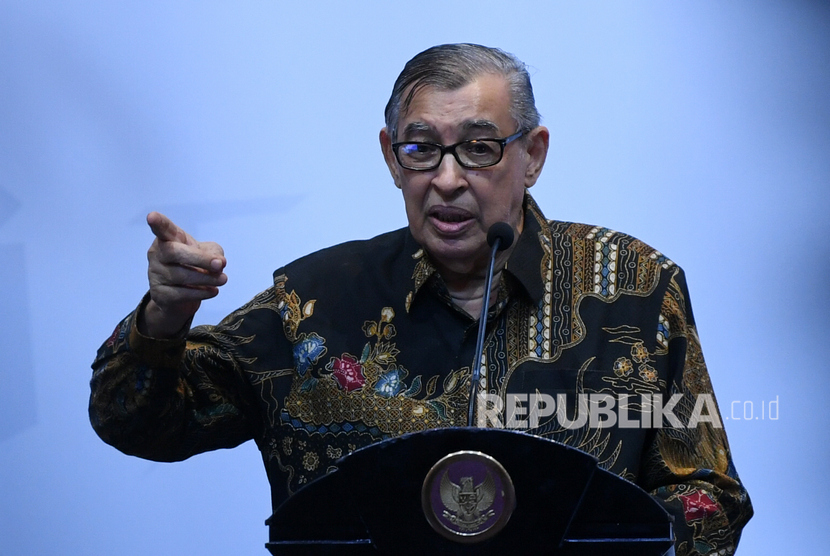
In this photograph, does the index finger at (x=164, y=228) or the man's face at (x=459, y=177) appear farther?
the man's face at (x=459, y=177)

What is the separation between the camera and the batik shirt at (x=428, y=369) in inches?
64.6

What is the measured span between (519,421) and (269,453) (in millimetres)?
430

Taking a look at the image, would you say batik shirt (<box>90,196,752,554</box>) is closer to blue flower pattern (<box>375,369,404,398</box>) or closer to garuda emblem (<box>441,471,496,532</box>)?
blue flower pattern (<box>375,369,404,398</box>)

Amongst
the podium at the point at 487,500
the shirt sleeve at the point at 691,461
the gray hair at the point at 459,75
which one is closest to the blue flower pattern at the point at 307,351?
the gray hair at the point at 459,75

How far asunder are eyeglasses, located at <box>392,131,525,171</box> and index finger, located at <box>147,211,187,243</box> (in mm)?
423

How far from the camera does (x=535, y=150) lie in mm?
1837

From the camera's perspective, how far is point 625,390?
66.0 inches

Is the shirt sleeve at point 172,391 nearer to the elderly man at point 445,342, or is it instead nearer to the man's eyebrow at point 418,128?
the elderly man at point 445,342

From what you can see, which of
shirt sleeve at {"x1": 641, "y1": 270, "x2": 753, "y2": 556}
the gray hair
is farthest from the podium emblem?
the gray hair

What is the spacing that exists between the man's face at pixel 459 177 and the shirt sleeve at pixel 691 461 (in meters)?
0.34

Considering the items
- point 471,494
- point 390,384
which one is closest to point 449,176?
point 390,384

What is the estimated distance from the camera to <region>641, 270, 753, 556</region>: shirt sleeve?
59.2 inches

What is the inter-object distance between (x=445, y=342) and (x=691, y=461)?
0.43 m

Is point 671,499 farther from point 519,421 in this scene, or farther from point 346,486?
point 346,486
